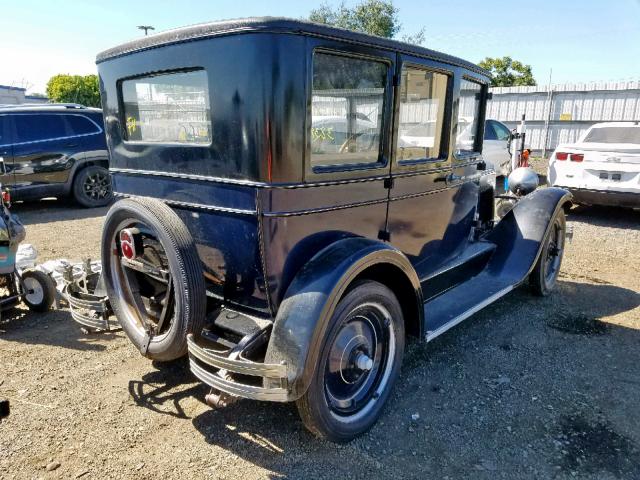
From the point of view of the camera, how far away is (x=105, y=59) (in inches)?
115

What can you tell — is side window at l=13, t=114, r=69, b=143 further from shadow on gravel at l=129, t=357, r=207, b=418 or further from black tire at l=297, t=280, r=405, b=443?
black tire at l=297, t=280, r=405, b=443

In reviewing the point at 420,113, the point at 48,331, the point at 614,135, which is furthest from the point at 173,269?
the point at 614,135

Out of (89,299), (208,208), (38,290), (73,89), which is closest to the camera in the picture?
(208,208)

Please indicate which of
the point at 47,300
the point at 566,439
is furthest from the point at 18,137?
the point at 566,439

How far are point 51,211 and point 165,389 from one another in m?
6.73

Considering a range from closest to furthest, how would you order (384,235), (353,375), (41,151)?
(353,375)
(384,235)
(41,151)

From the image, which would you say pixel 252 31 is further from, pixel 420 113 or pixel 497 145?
pixel 497 145

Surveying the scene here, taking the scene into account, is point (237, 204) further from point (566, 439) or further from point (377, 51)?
point (566, 439)

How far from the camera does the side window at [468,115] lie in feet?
11.6

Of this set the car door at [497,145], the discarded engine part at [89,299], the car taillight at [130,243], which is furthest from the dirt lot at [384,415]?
the car door at [497,145]

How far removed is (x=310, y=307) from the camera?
218 cm

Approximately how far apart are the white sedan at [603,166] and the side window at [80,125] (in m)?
8.05

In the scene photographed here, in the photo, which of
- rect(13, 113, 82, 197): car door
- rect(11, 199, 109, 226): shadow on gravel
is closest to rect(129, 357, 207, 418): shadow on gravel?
rect(11, 199, 109, 226): shadow on gravel

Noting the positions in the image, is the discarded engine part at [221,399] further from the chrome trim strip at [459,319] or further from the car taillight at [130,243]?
the chrome trim strip at [459,319]
